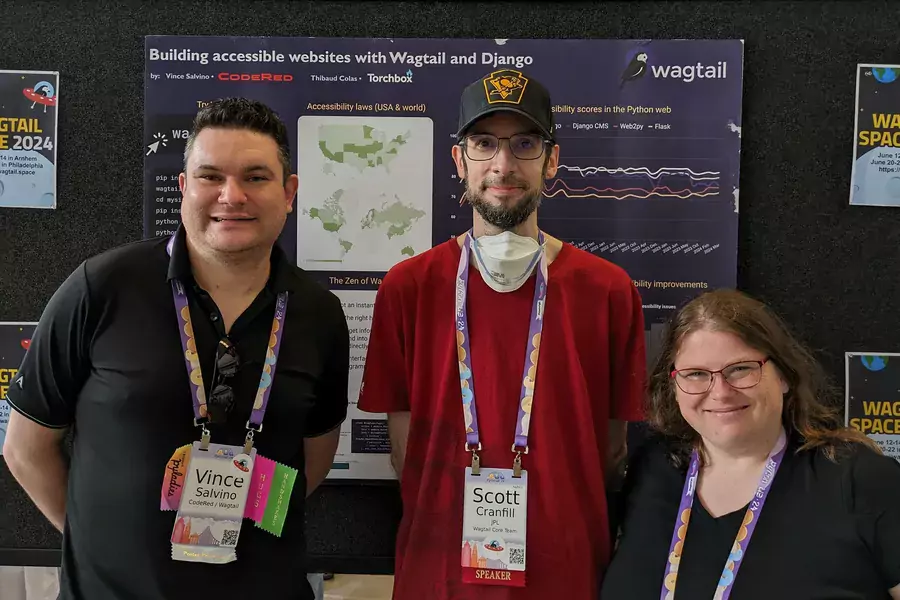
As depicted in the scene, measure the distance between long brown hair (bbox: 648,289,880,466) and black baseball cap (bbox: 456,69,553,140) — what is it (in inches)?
20.6

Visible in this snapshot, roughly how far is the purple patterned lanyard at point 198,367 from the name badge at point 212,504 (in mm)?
→ 32

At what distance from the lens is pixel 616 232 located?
1.97 meters

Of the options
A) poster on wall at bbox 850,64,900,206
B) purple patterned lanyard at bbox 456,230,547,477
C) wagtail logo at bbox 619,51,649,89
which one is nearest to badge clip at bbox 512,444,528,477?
purple patterned lanyard at bbox 456,230,547,477

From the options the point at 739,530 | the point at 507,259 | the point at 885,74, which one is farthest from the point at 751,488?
the point at 885,74

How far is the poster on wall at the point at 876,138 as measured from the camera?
1.99 m

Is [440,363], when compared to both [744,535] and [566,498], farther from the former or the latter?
[744,535]

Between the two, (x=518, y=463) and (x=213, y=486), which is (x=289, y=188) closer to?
(x=213, y=486)

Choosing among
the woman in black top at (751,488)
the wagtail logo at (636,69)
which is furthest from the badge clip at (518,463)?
the wagtail logo at (636,69)

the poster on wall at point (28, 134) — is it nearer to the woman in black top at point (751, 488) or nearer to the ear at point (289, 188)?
the ear at point (289, 188)

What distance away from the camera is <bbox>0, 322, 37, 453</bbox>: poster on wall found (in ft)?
6.81

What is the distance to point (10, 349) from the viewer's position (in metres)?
2.08

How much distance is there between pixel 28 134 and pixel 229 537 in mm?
1531

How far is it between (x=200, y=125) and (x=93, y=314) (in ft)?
1.47

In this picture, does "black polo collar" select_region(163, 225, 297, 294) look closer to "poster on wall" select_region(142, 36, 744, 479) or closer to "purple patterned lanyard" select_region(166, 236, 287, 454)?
"purple patterned lanyard" select_region(166, 236, 287, 454)
